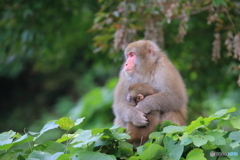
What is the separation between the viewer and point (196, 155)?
317cm

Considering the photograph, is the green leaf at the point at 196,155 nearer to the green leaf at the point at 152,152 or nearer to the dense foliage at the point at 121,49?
the dense foliage at the point at 121,49

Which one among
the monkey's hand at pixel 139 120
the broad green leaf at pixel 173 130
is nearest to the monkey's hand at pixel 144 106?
the monkey's hand at pixel 139 120

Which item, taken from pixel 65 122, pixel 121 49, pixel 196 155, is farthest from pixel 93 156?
pixel 121 49

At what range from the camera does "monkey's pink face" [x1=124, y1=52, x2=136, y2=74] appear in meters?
5.01

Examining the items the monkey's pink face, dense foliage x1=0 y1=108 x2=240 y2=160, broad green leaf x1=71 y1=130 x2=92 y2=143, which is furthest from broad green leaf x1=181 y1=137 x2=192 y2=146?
the monkey's pink face

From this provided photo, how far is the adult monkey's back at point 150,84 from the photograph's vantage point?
4.56m

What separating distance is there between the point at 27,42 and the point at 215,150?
4902 millimetres

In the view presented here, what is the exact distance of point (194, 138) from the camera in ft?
10.5

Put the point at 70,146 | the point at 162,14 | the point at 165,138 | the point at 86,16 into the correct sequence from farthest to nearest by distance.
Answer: the point at 86,16
the point at 162,14
the point at 70,146
the point at 165,138

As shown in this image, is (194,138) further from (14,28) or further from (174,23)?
(14,28)

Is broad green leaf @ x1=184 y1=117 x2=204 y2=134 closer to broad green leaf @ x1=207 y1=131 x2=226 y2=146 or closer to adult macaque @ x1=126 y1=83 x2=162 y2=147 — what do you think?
broad green leaf @ x1=207 y1=131 x2=226 y2=146

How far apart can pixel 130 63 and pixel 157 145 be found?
196cm

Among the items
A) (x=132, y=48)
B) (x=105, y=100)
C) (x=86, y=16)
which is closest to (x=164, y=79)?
(x=132, y=48)

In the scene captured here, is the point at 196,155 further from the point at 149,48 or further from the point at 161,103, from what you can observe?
the point at 149,48
